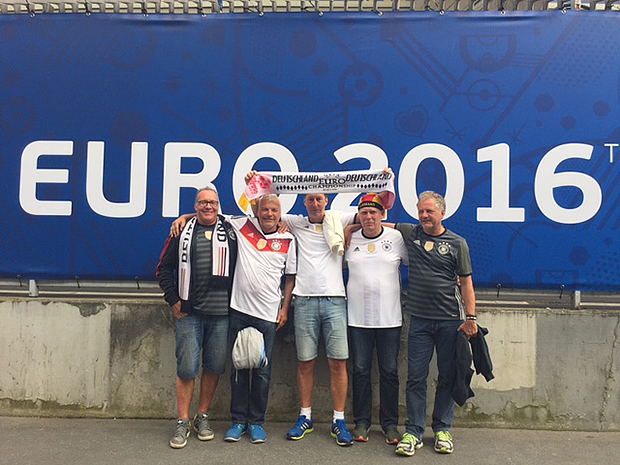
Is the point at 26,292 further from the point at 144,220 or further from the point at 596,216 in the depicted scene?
the point at 596,216

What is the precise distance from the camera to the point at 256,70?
504 centimetres

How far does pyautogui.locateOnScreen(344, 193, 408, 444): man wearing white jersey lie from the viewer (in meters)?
4.26

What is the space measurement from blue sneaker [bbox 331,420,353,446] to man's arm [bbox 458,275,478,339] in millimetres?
1220

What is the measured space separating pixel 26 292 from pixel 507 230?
180 inches

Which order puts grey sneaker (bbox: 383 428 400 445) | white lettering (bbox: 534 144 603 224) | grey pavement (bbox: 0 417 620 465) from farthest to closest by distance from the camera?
white lettering (bbox: 534 144 603 224) → grey sneaker (bbox: 383 428 400 445) → grey pavement (bbox: 0 417 620 465)

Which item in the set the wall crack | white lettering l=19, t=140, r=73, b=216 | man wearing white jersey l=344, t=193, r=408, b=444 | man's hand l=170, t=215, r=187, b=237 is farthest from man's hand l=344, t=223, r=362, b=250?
white lettering l=19, t=140, r=73, b=216

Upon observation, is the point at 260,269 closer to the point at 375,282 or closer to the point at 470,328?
the point at 375,282

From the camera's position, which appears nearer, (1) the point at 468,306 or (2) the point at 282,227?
(1) the point at 468,306

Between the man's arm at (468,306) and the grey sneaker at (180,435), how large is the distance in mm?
2321

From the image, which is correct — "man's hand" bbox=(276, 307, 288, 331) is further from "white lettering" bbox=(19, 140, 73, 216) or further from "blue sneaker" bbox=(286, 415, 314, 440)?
"white lettering" bbox=(19, 140, 73, 216)

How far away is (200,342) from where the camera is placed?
4.34 metres

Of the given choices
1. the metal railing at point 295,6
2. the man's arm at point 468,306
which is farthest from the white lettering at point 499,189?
the metal railing at point 295,6

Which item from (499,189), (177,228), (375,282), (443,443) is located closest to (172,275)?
(177,228)

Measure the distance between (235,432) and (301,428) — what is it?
1.76ft
